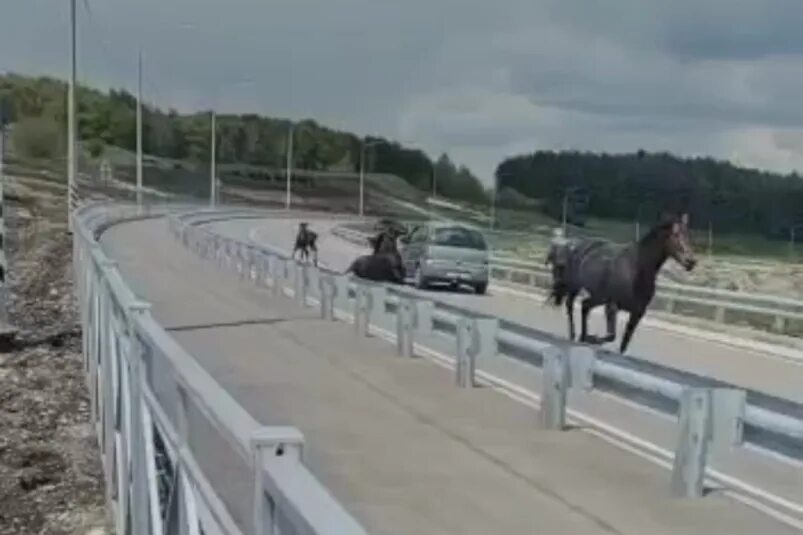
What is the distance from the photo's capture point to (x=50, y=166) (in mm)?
126938

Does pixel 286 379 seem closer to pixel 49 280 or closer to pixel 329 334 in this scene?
pixel 329 334

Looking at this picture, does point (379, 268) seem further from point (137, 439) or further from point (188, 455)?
point (188, 455)

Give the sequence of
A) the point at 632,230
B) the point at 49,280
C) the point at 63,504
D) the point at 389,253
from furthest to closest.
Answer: the point at 49,280
the point at 389,253
the point at 632,230
the point at 63,504

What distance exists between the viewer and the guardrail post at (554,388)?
12.8 m

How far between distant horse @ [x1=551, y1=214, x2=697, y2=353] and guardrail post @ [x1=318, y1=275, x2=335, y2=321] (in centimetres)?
412

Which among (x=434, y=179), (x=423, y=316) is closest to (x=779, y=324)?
(x=423, y=316)

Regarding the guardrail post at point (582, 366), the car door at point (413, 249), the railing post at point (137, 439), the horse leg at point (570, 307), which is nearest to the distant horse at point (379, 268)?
the horse leg at point (570, 307)

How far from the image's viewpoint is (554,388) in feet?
42.6

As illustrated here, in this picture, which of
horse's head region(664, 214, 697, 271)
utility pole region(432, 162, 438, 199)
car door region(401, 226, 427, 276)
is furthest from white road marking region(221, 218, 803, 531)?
utility pole region(432, 162, 438, 199)

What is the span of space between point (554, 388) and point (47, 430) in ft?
19.0

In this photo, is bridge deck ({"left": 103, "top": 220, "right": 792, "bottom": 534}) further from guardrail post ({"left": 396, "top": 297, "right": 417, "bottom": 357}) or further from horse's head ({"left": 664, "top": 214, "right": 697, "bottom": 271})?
horse's head ({"left": 664, "top": 214, "right": 697, "bottom": 271})

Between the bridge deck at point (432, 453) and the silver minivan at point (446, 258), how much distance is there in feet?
63.1

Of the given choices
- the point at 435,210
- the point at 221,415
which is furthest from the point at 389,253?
the point at 435,210

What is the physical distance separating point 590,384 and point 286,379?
16.3 ft
